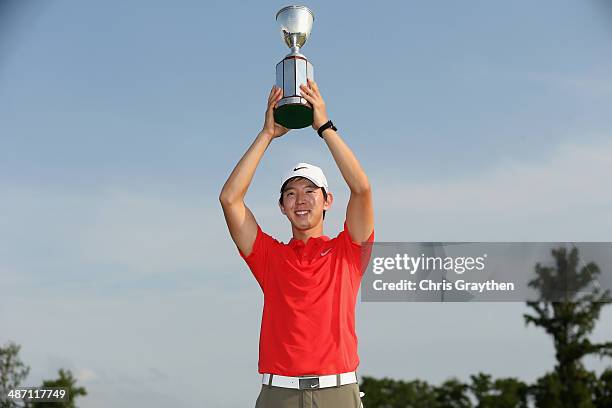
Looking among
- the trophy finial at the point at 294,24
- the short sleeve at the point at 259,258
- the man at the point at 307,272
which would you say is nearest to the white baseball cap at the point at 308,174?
the man at the point at 307,272

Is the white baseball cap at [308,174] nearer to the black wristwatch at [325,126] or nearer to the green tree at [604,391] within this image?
the black wristwatch at [325,126]

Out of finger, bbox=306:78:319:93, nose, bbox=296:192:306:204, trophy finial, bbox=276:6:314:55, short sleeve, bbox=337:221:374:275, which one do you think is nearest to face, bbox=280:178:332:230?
nose, bbox=296:192:306:204

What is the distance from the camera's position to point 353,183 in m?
5.20

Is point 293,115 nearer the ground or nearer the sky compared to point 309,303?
nearer the sky

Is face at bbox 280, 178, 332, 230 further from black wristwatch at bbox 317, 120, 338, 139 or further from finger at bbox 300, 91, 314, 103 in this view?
finger at bbox 300, 91, 314, 103

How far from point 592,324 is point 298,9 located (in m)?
34.0

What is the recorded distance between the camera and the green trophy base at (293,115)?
18.3 feet

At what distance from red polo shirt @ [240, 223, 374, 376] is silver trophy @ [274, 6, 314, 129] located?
970 mm

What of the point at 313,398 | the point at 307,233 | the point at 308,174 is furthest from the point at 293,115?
the point at 313,398

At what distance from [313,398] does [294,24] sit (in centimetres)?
347

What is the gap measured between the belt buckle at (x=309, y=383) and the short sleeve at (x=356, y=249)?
0.92m

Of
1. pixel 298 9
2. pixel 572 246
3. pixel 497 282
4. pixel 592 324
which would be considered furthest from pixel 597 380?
pixel 298 9

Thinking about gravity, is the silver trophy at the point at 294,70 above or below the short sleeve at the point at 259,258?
above

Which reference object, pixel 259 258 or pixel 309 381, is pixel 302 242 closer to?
pixel 259 258
